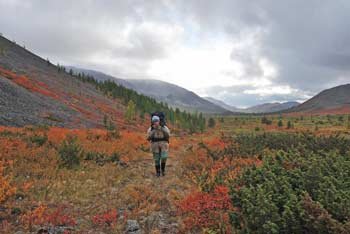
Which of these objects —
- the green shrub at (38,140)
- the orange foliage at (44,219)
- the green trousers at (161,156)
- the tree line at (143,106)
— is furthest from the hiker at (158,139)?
the tree line at (143,106)

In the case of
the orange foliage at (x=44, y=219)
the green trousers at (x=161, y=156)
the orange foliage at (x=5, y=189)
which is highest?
the green trousers at (x=161, y=156)

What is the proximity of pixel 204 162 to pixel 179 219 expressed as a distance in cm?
600

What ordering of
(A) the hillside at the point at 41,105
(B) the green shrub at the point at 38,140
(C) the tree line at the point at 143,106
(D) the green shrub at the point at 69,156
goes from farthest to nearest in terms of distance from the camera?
1. (C) the tree line at the point at 143,106
2. (A) the hillside at the point at 41,105
3. (B) the green shrub at the point at 38,140
4. (D) the green shrub at the point at 69,156

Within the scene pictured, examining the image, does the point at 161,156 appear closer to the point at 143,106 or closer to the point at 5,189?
the point at 5,189

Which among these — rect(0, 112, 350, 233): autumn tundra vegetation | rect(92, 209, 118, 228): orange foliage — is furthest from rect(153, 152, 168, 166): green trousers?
rect(92, 209, 118, 228): orange foliage

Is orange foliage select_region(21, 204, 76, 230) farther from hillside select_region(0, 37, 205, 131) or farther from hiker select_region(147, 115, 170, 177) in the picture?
hillside select_region(0, 37, 205, 131)

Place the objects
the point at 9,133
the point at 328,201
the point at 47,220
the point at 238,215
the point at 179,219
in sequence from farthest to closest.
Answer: the point at 9,133 → the point at 179,219 → the point at 47,220 → the point at 238,215 → the point at 328,201

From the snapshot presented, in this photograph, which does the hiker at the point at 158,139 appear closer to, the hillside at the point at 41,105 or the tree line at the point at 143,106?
the hillside at the point at 41,105

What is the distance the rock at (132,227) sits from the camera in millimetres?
5398

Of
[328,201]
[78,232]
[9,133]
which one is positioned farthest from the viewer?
[9,133]

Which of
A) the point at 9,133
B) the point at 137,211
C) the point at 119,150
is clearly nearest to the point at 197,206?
the point at 137,211

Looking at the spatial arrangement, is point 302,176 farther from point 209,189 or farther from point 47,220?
point 47,220

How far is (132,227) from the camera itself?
552cm

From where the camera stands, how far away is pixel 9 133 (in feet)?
45.7
